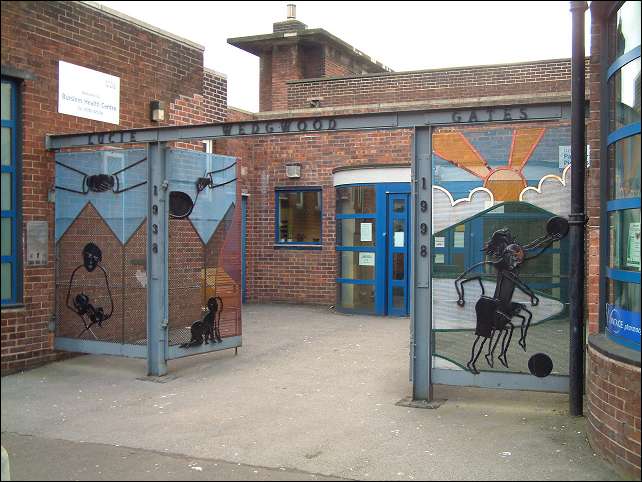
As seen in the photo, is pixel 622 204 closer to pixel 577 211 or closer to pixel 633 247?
pixel 633 247

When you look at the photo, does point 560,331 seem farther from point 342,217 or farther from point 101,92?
point 342,217

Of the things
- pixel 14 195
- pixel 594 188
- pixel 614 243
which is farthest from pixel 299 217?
pixel 614 243

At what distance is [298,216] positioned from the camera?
1560 cm

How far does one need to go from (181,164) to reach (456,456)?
501 centimetres

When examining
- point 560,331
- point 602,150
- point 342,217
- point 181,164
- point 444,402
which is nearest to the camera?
point 602,150

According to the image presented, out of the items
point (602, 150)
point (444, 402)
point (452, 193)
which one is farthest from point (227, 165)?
point (602, 150)

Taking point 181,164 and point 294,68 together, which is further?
point 294,68

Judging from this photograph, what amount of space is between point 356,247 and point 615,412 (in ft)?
28.7

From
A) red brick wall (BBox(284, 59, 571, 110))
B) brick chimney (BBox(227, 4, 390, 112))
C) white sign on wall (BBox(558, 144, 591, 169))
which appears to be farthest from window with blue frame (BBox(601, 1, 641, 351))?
brick chimney (BBox(227, 4, 390, 112))

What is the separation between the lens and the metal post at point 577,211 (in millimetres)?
6410

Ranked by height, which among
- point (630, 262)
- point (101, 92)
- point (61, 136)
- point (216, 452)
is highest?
point (101, 92)

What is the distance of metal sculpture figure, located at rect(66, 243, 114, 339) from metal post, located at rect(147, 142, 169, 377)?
0.79 m

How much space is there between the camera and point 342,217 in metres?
13.9

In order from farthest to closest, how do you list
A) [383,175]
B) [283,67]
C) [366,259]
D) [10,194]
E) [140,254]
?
1. [283,67]
2. [366,259]
3. [383,175]
4. [140,254]
5. [10,194]
